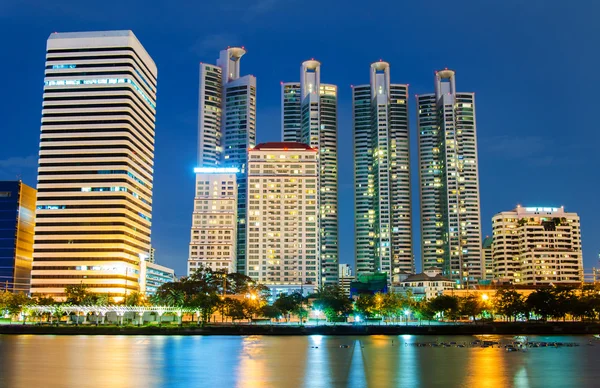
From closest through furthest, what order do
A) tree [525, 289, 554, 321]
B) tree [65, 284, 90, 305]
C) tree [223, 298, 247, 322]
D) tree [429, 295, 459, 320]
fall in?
tree [525, 289, 554, 321]
tree [223, 298, 247, 322]
tree [429, 295, 459, 320]
tree [65, 284, 90, 305]

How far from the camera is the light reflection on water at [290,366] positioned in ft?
223

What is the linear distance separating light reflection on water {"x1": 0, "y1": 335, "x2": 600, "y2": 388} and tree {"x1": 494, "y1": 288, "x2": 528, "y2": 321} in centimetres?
6279

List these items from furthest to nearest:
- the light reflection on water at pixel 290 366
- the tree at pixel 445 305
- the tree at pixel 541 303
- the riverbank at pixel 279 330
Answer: the tree at pixel 445 305 < the tree at pixel 541 303 < the riverbank at pixel 279 330 < the light reflection on water at pixel 290 366

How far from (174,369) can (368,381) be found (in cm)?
2377

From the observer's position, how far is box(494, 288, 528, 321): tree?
175000 millimetres

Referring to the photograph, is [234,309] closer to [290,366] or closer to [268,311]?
[268,311]

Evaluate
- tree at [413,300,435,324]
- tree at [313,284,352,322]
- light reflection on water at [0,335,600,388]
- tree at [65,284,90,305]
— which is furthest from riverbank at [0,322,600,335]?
light reflection on water at [0,335,600,388]

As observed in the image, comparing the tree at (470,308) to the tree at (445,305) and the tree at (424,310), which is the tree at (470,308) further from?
the tree at (424,310)

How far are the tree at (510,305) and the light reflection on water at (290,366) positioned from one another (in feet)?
206

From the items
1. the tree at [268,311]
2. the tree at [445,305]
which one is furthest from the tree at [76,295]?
the tree at [445,305]

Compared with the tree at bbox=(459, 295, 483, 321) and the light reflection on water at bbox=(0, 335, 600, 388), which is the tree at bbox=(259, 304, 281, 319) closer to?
the tree at bbox=(459, 295, 483, 321)

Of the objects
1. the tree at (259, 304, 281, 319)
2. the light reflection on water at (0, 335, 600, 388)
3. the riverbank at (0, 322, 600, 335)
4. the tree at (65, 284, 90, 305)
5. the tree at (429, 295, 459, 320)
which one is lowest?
the light reflection on water at (0, 335, 600, 388)

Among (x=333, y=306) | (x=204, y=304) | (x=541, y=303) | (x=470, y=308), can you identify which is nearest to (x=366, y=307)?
(x=333, y=306)

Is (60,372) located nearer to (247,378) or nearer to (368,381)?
(247,378)
